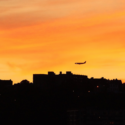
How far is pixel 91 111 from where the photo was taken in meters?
199

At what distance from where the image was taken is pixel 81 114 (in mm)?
199750

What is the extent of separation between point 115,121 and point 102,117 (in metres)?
4.47

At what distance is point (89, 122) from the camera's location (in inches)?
7603

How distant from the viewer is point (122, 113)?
644 ft

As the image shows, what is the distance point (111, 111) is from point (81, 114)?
→ 26.1 feet

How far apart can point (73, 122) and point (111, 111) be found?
10.3 metres

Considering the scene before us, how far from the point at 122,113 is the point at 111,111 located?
9.54ft

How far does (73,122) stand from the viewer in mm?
199750

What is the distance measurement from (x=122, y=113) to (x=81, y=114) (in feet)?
35.4

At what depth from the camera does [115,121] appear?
18950cm

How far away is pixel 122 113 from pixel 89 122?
9173mm

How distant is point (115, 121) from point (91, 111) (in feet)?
35.8
